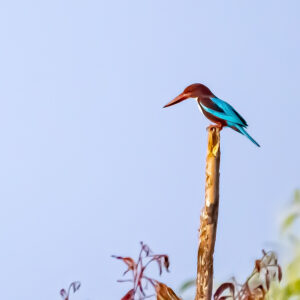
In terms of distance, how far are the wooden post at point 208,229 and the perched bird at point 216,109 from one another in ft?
0.83

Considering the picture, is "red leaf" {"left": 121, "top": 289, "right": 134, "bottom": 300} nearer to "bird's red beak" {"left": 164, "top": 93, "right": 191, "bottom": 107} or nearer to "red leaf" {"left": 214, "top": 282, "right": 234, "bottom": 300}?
"red leaf" {"left": 214, "top": 282, "right": 234, "bottom": 300}

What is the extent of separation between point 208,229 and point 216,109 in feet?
1.63

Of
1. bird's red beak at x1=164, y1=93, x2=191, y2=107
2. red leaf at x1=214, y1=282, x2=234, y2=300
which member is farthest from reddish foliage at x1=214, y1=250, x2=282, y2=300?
bird's red beak at x1=164, y1=93, x2=191, y2=107

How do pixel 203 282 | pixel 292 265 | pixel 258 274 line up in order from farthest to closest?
pixel 292 265, pixel 203 282, pixel 258 274

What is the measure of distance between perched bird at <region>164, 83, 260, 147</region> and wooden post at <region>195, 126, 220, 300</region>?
25 cm

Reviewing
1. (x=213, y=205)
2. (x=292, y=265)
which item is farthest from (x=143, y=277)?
(x=292, y=265)

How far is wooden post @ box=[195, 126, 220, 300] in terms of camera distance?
170cm

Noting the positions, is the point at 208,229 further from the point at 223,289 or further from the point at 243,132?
the point at 243,132

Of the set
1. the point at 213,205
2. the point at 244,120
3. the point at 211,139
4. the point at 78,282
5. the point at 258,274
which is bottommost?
the point at 258,274

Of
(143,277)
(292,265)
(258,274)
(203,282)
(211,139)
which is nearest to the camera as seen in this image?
(143,277)

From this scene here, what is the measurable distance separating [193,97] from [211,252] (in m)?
0.64

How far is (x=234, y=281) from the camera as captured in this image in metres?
1.57

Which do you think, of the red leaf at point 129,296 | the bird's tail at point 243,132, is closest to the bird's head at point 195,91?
the bird's tail at point 243,132

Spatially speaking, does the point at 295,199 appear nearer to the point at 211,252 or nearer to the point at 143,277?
the point at 211,252
